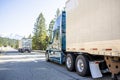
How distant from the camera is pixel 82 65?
30.5ft

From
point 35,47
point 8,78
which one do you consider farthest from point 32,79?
point 35,47

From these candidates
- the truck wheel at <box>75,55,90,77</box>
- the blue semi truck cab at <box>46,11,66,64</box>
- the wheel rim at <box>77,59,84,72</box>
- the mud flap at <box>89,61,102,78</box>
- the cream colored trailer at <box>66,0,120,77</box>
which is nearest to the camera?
the cream colored trailer at <box>66,0,120,77</box>

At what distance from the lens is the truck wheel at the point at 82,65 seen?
8875 millimetres

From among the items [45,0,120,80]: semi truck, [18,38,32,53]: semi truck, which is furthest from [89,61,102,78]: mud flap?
[18,38,32,53]: semi truck

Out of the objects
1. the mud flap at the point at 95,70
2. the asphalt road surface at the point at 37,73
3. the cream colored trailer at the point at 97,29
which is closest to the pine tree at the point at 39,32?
the asphalt road surface at the point at 37,73

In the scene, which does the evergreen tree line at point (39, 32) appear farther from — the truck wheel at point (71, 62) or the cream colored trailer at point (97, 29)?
the cream colored trailer at point (97, 29)

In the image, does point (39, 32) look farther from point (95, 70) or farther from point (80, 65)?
point (95, 70)

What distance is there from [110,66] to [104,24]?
1579 mm

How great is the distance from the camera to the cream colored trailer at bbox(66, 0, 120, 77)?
6539 millimetres

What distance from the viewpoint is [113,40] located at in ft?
21.6

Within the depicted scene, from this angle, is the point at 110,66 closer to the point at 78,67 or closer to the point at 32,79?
the point at 78,67

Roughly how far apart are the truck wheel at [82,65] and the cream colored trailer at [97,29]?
0.38 m

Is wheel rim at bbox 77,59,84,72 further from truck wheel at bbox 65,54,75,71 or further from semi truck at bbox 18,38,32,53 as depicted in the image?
semi truck at bbox 18,38,32,53

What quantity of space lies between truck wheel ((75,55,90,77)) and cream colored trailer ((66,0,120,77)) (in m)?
0.38
